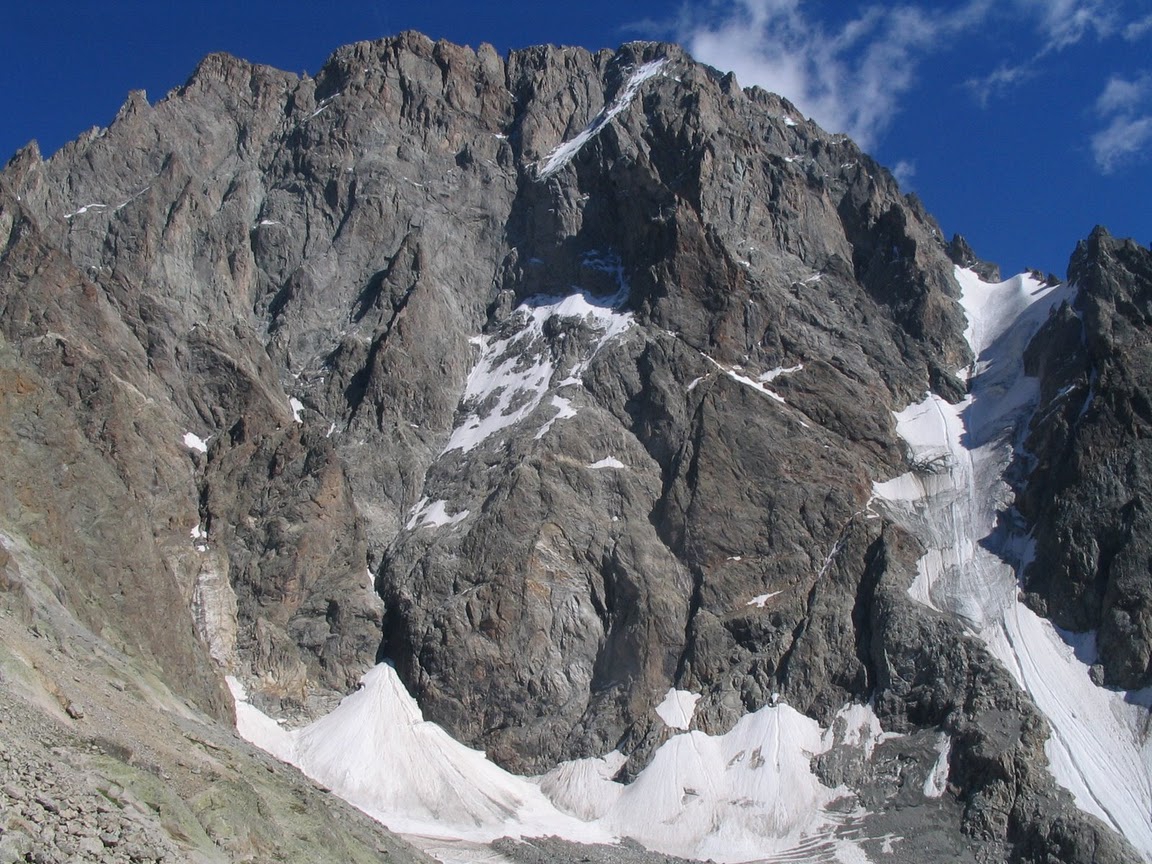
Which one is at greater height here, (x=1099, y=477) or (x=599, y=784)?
(x=1099, y=477)

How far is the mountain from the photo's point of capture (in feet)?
226

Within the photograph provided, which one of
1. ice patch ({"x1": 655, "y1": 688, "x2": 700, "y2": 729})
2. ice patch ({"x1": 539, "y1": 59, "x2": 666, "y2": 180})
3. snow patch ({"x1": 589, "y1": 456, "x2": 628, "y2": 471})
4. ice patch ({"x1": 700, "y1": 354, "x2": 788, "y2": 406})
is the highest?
ice patch ({"x1": 539, "y1": 59, "x2": 666, "y2": 180})

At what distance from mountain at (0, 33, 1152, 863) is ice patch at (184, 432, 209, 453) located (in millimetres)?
1262

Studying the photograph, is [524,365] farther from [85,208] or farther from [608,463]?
[85,208]

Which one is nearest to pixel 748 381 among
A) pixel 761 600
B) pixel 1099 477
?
pixel 761 600

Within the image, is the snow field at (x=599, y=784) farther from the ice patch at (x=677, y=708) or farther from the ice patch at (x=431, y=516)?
the ice patch at (x=431, y=516)

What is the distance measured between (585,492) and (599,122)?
208 feet

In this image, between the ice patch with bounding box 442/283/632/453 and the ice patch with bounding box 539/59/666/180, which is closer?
the ice patch with bounding box 442/283/632/453

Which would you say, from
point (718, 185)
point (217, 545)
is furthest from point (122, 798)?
point (718, 185)

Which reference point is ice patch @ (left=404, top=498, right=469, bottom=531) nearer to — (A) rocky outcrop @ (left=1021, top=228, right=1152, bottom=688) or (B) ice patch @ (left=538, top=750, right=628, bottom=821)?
(B) ice patch @ (left=538, top=750, right=628, bottom=821)

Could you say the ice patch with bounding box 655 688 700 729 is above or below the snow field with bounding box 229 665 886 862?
above

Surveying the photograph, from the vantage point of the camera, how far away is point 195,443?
285ft

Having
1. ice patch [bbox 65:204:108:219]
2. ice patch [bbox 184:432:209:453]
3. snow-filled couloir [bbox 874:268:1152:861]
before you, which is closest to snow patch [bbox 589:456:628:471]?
snow-filled couloir [bbox 874:268:1152:861]

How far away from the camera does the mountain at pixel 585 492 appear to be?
6881 centimetres
